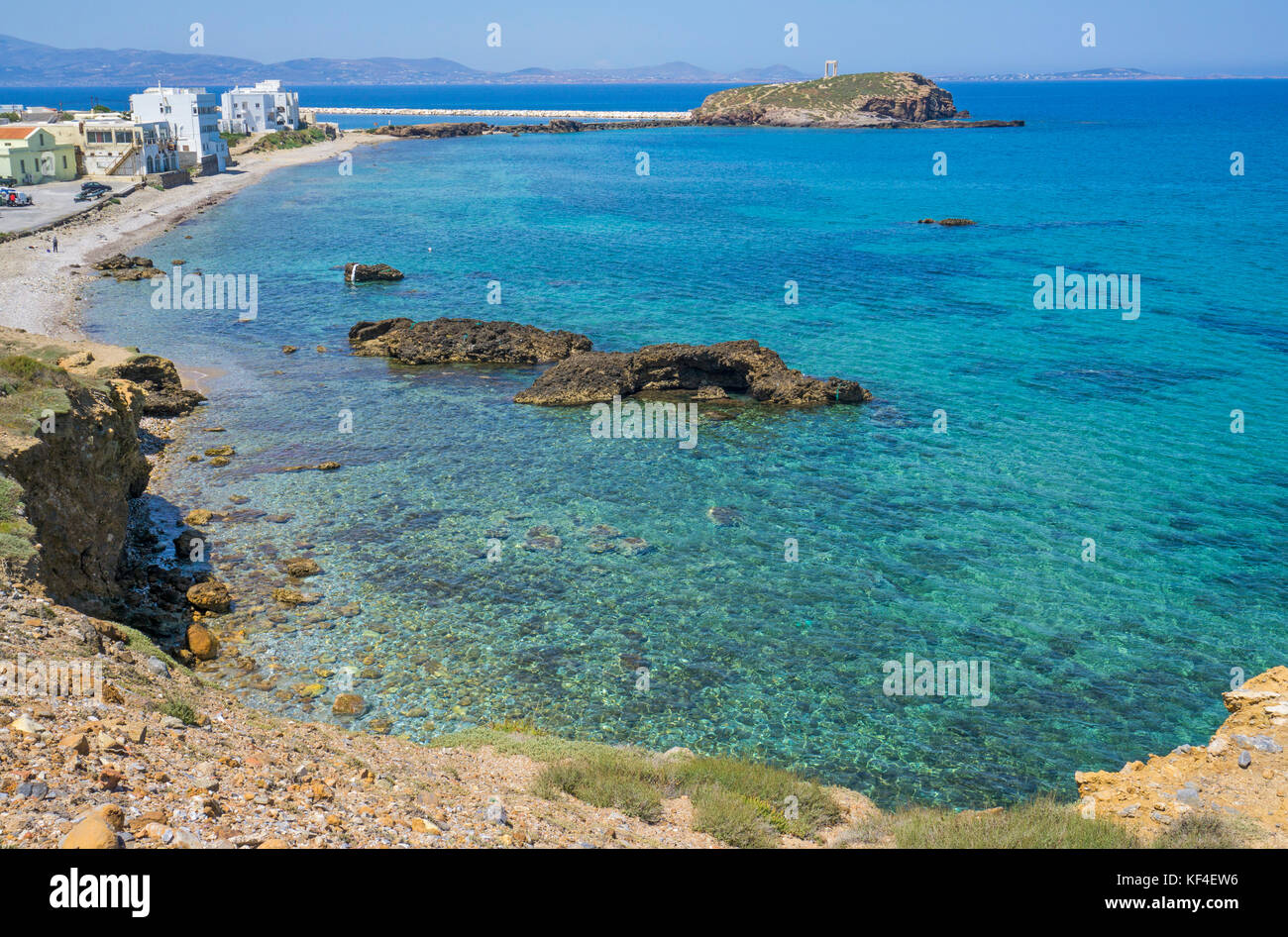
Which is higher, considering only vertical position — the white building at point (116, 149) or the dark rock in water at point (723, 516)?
the white building at point (116, 149)

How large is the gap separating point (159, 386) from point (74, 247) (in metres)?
36.7

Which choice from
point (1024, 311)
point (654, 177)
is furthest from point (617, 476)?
point (654, 177)

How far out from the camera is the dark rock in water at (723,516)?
25562 mm

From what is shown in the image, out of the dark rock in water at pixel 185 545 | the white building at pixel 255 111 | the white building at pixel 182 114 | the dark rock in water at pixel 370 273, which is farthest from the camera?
the white building at pixel 255 111

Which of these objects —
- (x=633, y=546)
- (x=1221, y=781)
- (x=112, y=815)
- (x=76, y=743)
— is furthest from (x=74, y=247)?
(x=1221, y=781)

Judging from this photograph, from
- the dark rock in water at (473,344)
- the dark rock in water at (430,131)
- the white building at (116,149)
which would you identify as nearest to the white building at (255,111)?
the dark rock in water at (430,131)

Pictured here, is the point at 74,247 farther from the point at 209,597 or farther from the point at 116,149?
the point at 209,597

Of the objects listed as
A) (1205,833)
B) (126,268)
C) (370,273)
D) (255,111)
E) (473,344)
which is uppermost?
(255,111)

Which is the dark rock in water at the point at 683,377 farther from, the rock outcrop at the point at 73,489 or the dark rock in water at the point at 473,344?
the rock outcrop at the point at 73,489

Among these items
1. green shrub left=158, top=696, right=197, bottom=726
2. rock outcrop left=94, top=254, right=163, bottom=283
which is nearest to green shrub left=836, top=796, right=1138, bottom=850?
green shrub left=158, top=696, right=197, bottom=726

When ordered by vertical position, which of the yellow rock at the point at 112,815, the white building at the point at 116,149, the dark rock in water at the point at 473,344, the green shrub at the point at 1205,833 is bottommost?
the green shrub at the point at 1205,833

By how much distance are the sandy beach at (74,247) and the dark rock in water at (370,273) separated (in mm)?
14738

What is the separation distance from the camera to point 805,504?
26.7 meters

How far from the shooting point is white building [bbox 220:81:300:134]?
150500 millimetres
